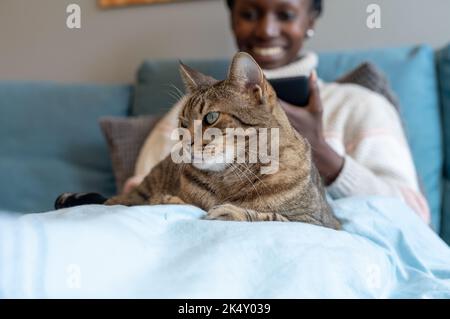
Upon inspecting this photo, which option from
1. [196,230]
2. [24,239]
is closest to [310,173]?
[196,230]

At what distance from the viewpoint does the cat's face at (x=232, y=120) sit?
59 cm

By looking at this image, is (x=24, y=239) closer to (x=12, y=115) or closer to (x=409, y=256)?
(x=409, y=256)

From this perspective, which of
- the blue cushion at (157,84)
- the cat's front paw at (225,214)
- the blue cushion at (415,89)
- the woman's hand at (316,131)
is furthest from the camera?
the blue cushion at (157,84)

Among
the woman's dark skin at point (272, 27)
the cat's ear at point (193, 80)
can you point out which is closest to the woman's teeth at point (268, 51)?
the woman's dark skin at point (272, 27)

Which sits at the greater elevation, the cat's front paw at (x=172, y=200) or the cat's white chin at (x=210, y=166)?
the cat's white chin at (x=210, y=166)

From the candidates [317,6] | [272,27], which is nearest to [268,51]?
[272,27]

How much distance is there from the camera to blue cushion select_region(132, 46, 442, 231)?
1.15 metres

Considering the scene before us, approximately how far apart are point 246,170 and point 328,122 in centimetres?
47

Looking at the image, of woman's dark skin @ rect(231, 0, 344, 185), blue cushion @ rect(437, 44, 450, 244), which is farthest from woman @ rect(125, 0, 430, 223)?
blue cushion @ rect(437, 44, 450, 244)

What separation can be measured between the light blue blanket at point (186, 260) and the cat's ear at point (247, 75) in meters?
0.17

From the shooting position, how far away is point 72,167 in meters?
1.28

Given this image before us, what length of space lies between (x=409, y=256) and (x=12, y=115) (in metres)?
1.13

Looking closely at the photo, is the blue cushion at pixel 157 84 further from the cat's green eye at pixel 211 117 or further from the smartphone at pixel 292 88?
the cat's green eye at pixel 211 117

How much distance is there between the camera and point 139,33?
1.51 meters
